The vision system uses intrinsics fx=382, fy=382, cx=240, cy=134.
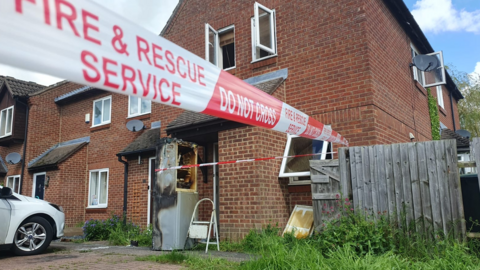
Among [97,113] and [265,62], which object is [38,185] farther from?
[265,62]

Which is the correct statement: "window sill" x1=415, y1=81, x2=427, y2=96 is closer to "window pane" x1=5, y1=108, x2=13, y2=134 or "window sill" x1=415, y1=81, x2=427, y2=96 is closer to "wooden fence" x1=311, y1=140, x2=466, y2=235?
"wooden fence" x1=311, y1=140, x2=466, y2=235

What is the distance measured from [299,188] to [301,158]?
0.69 meters

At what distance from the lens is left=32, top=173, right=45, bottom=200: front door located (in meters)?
14.9

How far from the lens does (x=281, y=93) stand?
8.84 metres

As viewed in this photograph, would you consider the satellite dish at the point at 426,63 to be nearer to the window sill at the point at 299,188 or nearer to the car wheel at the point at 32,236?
the window sill at the point at 299,188

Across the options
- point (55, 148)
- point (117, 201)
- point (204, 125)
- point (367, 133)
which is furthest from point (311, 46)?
point (55, 148)

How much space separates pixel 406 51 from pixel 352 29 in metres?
3.55

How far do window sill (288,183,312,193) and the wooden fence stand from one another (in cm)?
155

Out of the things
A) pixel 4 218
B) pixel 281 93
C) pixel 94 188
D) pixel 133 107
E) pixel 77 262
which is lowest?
pixel 77 262

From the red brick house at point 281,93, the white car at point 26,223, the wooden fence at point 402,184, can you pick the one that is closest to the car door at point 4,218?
the white car at point 26,223

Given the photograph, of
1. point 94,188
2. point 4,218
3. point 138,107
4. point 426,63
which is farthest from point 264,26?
point 94,188

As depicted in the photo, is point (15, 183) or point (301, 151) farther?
point (15, 183)

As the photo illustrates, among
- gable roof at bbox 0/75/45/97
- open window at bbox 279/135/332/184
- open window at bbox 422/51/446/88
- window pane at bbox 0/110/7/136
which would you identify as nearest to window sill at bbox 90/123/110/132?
gable roof at bbox 0/75/45/97

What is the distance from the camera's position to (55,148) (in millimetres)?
16078
